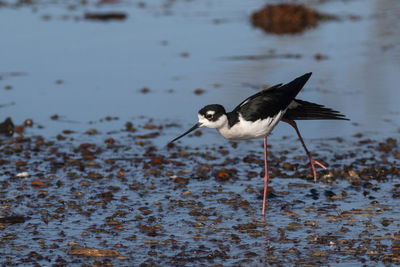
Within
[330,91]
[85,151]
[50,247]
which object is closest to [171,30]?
[330,91]

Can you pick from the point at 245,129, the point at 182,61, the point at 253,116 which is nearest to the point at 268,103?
the point at 253,116

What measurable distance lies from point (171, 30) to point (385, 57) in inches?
210

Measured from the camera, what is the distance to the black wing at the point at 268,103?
339 inches

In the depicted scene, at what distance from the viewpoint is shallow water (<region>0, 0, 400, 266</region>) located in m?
7.56

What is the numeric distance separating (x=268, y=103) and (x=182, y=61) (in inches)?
286

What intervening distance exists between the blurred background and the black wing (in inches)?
84.1

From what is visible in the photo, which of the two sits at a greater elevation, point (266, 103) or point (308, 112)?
point (266, 103)

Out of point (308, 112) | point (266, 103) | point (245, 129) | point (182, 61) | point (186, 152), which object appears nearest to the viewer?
point (245, 129)

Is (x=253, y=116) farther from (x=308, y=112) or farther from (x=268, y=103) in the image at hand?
(x=308, y=112)

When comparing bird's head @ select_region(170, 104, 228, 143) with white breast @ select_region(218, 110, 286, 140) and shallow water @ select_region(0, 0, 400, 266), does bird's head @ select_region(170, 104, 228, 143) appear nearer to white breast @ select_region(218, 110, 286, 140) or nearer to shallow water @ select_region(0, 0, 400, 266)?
white breast @ select_region(218, 110, 286, 140)

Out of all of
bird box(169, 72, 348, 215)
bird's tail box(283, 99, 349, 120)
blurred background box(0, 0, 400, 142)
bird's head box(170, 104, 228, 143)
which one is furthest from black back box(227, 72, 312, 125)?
blurred background box(0, 0, 400, 142)

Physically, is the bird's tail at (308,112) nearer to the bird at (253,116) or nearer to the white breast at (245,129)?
the bird at (253,116)

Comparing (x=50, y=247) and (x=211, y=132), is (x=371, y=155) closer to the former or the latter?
(x=211, y=132)

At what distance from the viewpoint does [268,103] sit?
8.83 meters
